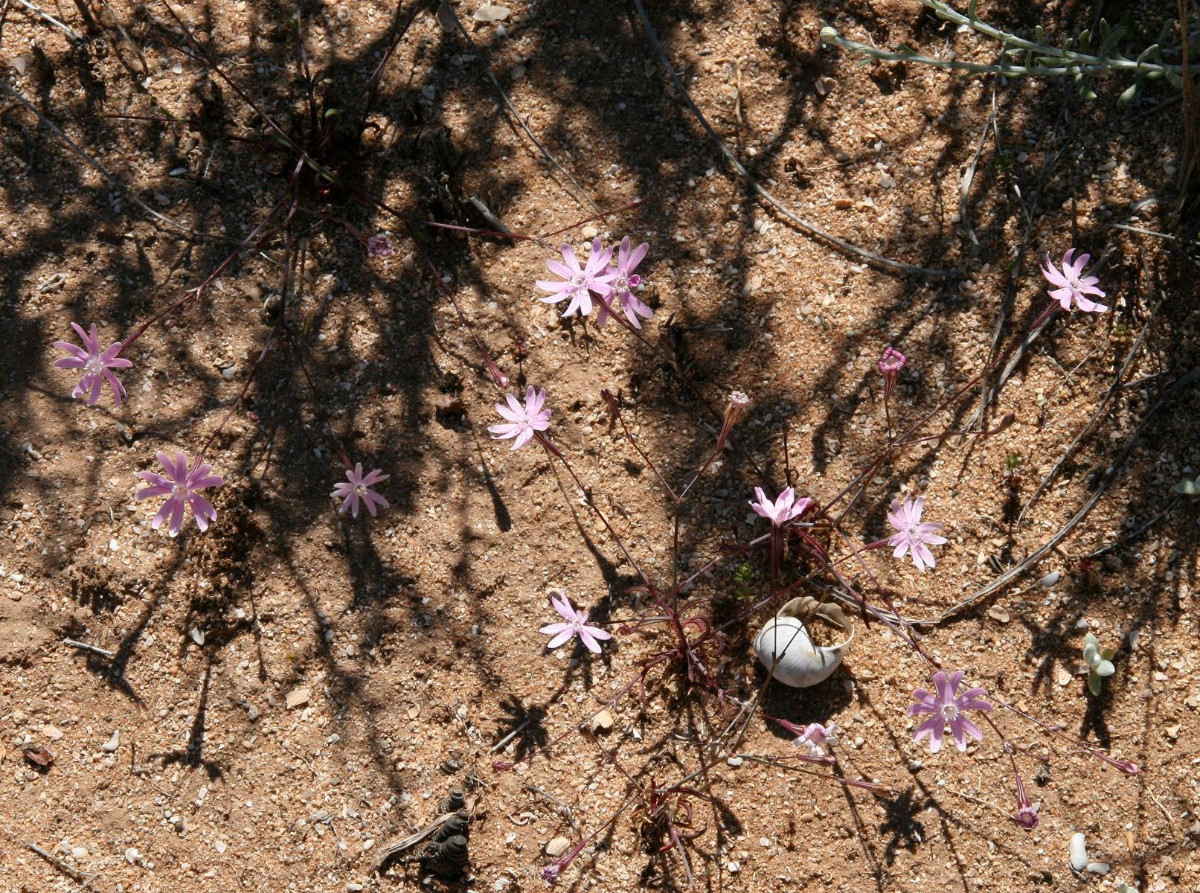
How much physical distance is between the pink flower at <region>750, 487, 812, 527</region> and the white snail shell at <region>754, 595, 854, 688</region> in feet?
0.92

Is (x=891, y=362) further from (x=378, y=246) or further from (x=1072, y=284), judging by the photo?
(x=378, y=246)

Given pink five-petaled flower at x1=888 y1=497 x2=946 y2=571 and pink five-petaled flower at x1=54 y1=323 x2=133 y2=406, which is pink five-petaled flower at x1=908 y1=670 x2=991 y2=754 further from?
pink five-petaled flower at x1=54 y1=323 x2=133 y2=406

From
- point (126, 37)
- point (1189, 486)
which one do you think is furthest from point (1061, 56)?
point (126, 37)

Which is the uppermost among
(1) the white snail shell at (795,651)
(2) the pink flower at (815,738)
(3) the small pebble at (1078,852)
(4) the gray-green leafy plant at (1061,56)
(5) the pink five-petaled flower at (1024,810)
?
(4) the gray-green leafy plant at (1061,56)

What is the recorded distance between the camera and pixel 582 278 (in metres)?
2.77

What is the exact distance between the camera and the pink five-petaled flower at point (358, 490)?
9.50ft

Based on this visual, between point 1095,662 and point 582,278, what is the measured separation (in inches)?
72.9

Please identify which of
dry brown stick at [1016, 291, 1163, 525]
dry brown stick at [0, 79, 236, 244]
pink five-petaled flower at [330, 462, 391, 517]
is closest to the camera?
pink five-petaled flower at [330, 462, 391, 517]

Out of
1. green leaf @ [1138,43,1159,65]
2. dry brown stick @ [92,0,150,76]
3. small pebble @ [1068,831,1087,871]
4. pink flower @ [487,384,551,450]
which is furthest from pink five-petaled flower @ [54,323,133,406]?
small pebble @ [1068,831,1087,871]

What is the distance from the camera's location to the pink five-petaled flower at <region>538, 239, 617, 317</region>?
107 inches

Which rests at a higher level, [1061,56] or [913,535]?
[1061,56]

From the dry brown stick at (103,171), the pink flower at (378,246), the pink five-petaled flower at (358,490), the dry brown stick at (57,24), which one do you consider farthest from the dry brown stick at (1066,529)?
the dry brown stick at (57,24)

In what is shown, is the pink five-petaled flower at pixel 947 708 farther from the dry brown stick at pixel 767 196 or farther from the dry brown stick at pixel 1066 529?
the dry brown stick at pixel 767 196

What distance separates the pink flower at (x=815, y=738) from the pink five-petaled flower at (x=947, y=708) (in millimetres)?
243
